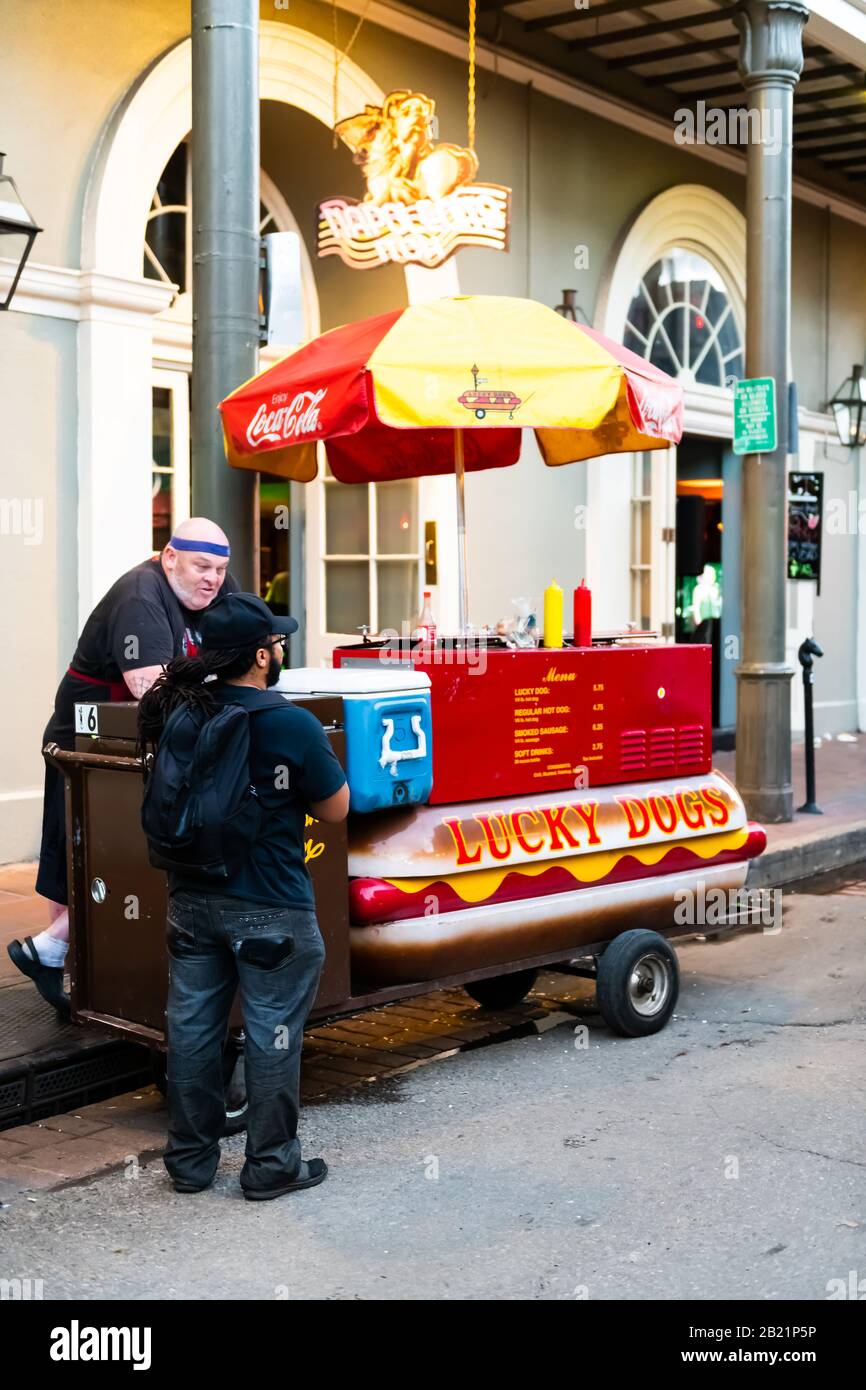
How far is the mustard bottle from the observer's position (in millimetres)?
6176

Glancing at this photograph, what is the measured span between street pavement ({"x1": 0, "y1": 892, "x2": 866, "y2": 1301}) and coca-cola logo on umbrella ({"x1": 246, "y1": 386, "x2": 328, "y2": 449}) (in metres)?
2.41

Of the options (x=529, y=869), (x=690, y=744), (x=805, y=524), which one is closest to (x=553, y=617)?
(x=690, y=744)

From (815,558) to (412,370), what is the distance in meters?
10.3

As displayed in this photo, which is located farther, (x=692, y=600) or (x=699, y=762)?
(x=692, y=600)

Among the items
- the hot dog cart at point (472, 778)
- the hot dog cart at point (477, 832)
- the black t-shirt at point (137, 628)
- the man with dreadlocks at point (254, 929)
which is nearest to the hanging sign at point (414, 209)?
the hot dog cart at point (472, 778)

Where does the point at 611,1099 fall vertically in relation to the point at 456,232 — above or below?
below

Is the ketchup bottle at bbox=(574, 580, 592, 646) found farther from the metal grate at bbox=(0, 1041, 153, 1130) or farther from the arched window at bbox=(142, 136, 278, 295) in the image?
the arched window at bbox=(142, 136, 278, 295)

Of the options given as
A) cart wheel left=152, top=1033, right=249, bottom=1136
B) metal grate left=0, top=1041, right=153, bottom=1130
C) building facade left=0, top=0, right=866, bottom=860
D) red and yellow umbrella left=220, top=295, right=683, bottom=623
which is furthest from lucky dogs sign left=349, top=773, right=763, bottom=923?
building facade left=0, top=0, right=866, bottom=860

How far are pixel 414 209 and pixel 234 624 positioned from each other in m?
5.46

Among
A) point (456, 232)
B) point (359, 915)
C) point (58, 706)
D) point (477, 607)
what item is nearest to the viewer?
point (359, 915)

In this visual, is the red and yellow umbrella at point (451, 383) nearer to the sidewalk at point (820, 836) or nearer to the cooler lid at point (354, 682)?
the cooler lid at point (354, 682)
